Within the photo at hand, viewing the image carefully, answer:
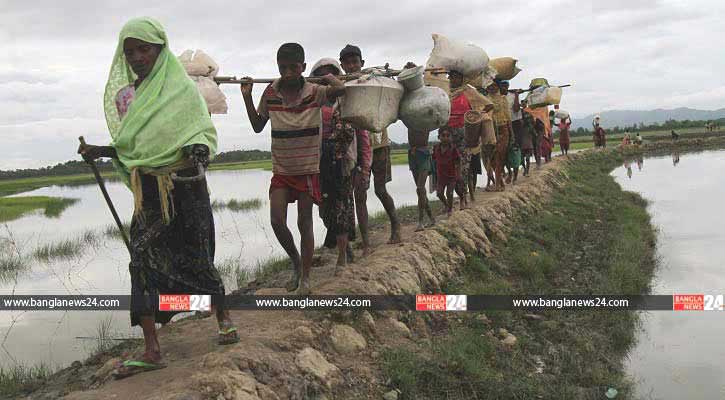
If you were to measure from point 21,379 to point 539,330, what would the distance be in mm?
4004

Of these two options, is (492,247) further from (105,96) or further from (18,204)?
(18,204)

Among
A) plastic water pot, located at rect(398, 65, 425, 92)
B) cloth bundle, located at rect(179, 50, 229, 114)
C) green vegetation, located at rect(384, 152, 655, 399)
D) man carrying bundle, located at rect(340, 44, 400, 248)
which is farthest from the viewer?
man carrying bundle, located at rect(340, 44, 400, 248)

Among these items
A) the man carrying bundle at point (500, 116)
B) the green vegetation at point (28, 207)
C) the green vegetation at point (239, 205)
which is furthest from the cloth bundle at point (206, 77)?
the green vegetation at point (28, 207)

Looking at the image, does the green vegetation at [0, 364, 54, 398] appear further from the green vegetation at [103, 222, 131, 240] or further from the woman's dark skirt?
the green vegetation at [103, 222, 131, 240]

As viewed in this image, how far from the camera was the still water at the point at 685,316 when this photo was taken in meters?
4.36

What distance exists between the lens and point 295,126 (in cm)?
393

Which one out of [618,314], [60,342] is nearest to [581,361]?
[618,314]

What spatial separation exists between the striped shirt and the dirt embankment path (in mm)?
961

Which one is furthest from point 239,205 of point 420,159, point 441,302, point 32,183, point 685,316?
point 32,183

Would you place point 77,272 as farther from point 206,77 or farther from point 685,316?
point 685,316

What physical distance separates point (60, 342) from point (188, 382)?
2963mm

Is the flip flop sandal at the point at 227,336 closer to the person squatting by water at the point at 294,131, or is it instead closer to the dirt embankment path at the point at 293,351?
the dirt embankment path at the point at 293,351

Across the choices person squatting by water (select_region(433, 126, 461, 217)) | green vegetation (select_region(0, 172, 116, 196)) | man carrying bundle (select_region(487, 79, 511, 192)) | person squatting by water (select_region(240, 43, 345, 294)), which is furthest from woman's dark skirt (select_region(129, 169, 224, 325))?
green vegetation (select_region(0, 172, 116, 196))

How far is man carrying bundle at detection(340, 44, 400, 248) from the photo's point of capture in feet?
16.8
